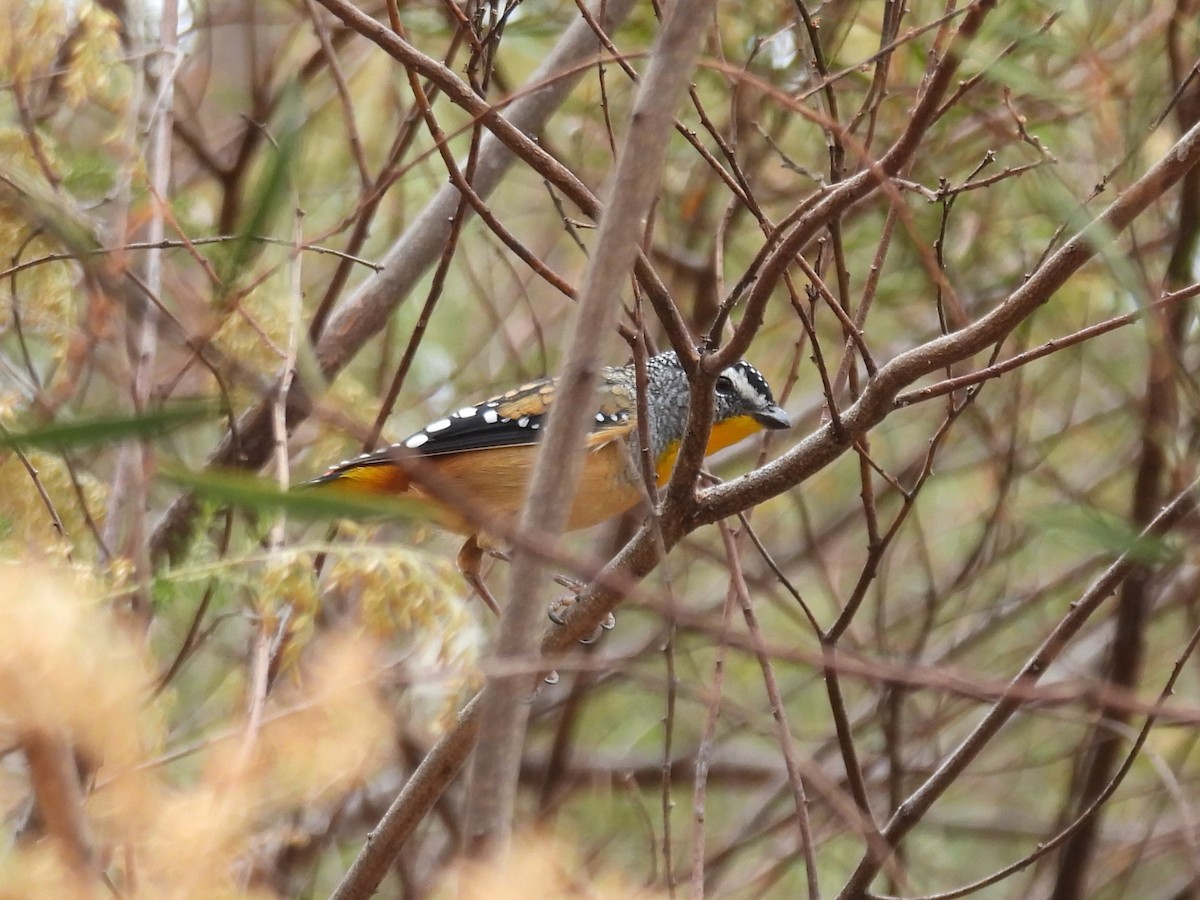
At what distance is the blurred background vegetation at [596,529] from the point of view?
156 centimetres

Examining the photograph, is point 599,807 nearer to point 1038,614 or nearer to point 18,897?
point 1038,614

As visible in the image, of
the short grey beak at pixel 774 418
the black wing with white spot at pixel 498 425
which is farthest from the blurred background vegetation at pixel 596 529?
the short grey beak at pixel 774 418

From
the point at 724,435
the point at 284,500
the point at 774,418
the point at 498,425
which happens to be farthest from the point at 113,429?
the point at 724,435

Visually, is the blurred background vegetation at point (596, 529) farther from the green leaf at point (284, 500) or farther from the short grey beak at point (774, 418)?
the short grey beak at point (774, 418)

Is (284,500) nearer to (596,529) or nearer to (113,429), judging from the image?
(113,429)

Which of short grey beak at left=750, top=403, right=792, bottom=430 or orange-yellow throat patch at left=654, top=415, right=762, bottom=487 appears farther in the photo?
orange-yellow throat patch at left=654, top=415, right=762, bottom=487

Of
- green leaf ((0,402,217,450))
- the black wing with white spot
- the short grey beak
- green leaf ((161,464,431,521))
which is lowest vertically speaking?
green leaf ((161,464,431,521))

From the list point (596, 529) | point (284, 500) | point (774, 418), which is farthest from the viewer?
point (596, 529)

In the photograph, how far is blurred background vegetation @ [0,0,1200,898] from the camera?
5.10ft

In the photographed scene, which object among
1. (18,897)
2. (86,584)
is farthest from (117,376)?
(18,897)

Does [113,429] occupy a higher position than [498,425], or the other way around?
[498,425]

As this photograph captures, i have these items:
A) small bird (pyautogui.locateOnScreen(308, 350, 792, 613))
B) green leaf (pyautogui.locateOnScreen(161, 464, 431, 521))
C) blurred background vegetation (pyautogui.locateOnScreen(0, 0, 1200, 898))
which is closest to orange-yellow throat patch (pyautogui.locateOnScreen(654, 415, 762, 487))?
small bird (pyautogui.locateOnScreen(308, 350, 792, 613))

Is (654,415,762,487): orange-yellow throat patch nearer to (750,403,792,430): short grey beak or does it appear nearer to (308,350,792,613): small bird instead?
(308,350,792,613): small bird

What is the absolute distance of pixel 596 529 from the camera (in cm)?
590
